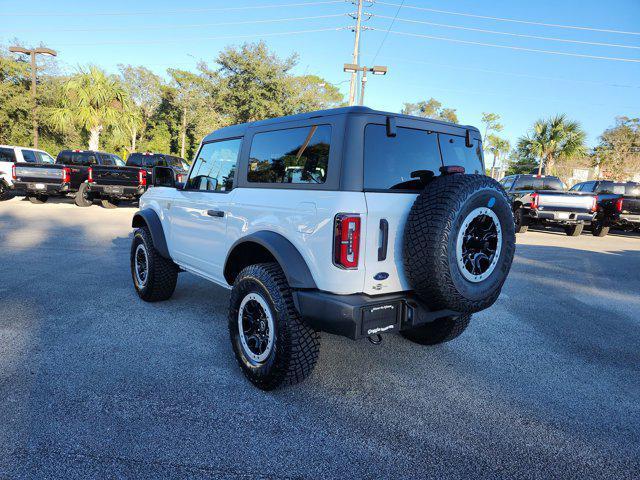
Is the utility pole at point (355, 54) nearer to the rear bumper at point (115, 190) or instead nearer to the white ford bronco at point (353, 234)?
the rear bumper at point (115, 190)

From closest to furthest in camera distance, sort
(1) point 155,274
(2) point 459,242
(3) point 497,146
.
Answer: (2) point 459,242
(1) point 155,274
(3) point 497,146

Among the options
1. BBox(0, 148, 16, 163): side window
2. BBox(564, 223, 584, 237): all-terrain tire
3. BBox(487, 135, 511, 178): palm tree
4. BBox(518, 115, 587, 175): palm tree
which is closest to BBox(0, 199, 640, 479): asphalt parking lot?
BBox(564, 223, 584, 237): all-terrain tire

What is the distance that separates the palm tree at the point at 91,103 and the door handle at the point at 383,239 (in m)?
29.8

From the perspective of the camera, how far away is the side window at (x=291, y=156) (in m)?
2.83

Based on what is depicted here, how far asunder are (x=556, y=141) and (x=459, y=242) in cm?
3532

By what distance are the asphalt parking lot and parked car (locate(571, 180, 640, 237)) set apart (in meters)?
9.65

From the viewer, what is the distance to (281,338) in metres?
2.82

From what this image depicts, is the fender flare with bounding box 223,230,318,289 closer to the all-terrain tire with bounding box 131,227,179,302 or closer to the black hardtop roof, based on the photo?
the black hardtop roof

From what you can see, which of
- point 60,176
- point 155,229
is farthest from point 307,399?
point 60,176

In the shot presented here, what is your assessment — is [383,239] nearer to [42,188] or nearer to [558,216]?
[558,216]

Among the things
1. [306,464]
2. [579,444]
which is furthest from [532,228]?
→ [306,464]

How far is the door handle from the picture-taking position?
2.64 metres

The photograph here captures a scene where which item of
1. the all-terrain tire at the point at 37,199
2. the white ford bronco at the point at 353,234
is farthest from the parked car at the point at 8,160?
the white ford bronco at the point at 353,234

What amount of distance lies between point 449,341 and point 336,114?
2.53m
